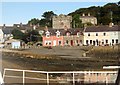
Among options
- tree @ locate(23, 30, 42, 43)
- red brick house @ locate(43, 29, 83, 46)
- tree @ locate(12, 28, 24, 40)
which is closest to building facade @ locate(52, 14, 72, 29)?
red brick house @ locate(43, 29, 83, 46)

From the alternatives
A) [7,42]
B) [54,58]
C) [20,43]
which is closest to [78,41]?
[54,58]

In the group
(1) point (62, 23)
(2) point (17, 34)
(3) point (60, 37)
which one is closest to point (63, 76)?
(3) point (60, 37)

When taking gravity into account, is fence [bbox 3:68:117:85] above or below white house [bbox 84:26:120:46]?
below

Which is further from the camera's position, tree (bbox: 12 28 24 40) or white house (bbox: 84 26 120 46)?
white house (bbox: 84 26 120 46)

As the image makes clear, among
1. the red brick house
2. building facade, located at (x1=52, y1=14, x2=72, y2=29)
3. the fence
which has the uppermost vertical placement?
building facade, located at (x1=52, y1=14, x2=72, y2=29)

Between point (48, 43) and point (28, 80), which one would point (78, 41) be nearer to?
point (48, 43)

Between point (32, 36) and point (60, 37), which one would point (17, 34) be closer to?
point (32, 36)

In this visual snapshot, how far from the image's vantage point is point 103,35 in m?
2.37

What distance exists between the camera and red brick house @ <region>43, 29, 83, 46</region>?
2121 mm

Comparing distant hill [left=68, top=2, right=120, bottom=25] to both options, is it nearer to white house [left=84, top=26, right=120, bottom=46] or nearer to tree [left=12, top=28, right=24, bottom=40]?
white house [left=84, top=26, right=120, bottom=46]

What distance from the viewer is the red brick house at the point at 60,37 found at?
83.5 inches

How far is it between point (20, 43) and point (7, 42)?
36 centimetres

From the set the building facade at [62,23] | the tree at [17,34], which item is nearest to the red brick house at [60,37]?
the building facade at [62,23]

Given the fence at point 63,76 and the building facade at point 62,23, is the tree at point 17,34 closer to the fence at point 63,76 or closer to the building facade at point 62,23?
the fence at point 63,76
